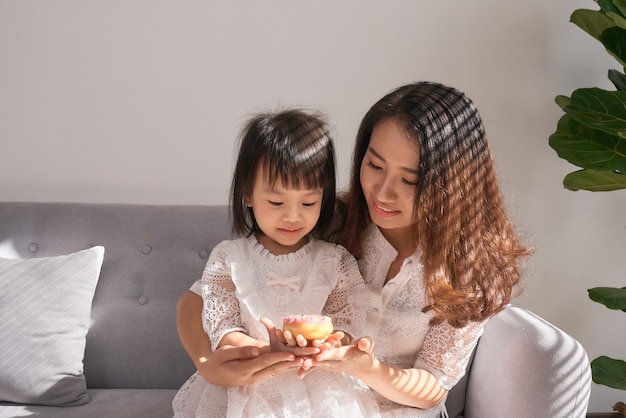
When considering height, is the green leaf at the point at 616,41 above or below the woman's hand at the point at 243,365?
above

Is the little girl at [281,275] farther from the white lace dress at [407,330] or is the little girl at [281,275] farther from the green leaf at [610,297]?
the green leaf at [610,297]

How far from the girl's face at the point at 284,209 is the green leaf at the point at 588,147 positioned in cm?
93

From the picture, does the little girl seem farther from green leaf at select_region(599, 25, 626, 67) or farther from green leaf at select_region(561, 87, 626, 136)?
green leaf at select_region(599, 25, 626, 67)

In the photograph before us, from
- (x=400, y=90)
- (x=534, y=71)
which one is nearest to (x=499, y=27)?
(x=534, y=71)

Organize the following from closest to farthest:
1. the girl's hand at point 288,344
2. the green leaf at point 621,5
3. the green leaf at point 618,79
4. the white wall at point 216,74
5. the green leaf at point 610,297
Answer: the girl's hand at point 288,344, the green leaf at point 621,5, the green leaf at point 610,297, the green leaf at point 618,79, the white wall at point 216,74

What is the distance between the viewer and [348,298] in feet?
5.98

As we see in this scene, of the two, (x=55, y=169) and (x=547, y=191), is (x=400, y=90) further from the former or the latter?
(x=55, y=169)

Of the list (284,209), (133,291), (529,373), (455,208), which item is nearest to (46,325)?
(133,291)

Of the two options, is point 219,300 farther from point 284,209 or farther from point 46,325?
point 46,325

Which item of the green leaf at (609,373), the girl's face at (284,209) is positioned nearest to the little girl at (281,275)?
the girl's face at (284,209)

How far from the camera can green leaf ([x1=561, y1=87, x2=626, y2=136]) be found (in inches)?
86.5

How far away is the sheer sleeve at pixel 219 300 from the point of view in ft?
5.71

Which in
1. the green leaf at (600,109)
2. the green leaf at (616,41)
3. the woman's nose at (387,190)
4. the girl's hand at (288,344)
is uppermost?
the green leaf at (616,41)

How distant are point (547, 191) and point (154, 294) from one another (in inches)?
59.7
